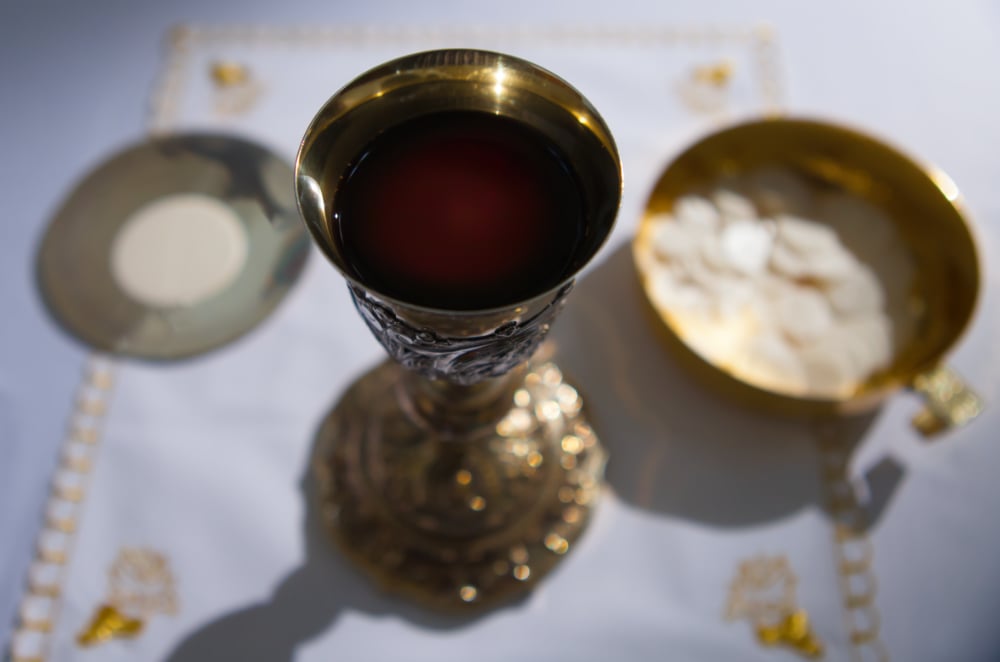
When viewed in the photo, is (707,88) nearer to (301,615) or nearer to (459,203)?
(459,203)

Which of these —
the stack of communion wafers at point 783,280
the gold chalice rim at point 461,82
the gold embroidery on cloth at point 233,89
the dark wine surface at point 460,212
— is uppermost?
the gold chalice rim at point 461,82

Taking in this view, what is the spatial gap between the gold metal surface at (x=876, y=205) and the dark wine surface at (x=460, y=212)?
235 millimetres

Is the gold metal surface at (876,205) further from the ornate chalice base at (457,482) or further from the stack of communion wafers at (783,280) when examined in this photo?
the ornate chalice base at (457,482)

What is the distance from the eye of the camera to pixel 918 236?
2.45 ft

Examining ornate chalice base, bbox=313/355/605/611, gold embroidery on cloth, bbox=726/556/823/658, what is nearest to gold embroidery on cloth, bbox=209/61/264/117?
ornate chalice base, bbox=313/355/605/611

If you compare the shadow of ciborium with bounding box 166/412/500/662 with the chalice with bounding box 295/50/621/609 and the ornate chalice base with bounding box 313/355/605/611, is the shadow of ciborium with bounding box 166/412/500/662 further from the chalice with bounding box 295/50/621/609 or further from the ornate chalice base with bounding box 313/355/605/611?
the chalice with bounding box 295/50/621/609

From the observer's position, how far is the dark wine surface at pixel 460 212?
0.45 metres

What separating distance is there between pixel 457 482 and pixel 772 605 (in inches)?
11.3

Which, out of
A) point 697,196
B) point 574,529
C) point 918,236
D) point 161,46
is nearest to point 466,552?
point 574,529

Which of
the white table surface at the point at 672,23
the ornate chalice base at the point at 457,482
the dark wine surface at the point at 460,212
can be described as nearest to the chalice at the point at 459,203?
the dark wine surface at the point at 460,212

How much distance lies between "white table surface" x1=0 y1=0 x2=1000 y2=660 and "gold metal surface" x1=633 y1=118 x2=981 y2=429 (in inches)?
3.1

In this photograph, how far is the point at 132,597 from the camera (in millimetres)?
643

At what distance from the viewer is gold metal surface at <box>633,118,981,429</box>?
25.6 inches

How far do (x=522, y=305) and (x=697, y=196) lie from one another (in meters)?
0.43
